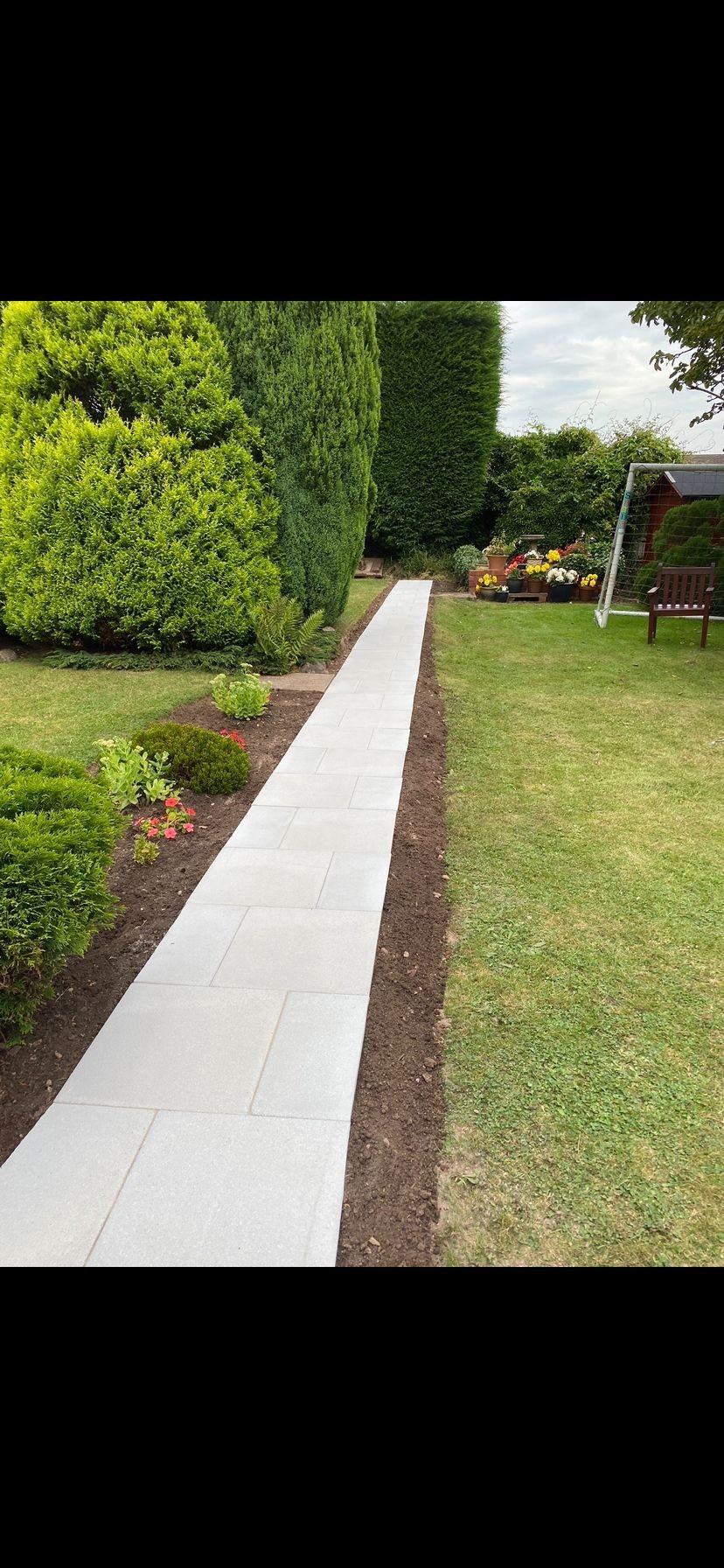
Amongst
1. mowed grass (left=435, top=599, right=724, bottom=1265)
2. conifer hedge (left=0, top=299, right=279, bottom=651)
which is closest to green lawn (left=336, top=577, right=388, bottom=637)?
conifer hedge (left=0, top=299, right=279, bottom=651)

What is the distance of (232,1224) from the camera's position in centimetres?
195

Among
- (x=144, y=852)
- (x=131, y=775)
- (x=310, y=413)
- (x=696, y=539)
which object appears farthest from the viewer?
(x=696, y=539)

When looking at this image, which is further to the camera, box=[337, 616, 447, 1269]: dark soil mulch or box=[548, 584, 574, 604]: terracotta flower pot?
box=[548, 584, 574, 604]: terracotta flower pot

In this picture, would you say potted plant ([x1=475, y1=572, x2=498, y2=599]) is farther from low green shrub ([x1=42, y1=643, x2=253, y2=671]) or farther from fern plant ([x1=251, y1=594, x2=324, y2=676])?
low green shrub ([x1=42, y1=643, x2=253, y2=671])

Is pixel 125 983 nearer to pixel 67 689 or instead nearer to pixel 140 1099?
pixel 140 1099

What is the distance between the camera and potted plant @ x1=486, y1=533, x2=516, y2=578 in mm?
14365

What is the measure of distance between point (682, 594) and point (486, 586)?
4802 millimetres

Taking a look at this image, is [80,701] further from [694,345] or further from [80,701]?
[694,345]

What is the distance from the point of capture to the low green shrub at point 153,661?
26.5ft

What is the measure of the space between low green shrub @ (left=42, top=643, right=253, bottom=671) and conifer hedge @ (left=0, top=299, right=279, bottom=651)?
0.44 metres

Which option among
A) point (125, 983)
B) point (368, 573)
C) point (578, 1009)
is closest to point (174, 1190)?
point (125, 983)

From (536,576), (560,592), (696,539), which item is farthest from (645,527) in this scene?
(536,576)

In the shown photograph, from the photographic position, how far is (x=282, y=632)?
784cm

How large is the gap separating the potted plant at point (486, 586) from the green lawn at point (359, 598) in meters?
2.03
